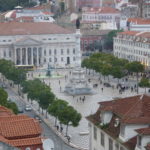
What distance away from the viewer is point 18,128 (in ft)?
82.9

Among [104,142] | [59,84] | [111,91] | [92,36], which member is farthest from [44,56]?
[104,142]

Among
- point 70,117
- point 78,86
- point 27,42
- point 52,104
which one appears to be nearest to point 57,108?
point 52,104

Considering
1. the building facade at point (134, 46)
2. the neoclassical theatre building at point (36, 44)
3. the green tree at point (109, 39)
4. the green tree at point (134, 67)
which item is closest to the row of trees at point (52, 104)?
the green tree at point (134, 67)

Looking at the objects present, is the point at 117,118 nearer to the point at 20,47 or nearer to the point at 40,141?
the point at 40,141

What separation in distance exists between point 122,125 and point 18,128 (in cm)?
446

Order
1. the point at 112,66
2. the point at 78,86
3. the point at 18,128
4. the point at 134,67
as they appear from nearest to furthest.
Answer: the point at 18,128, the point at 78,86, the point at 112,66, the point at 134,67

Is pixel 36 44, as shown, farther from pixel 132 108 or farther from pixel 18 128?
pixel 132 108

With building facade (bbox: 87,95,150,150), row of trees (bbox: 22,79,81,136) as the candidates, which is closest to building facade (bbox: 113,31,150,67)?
row of trees (bbox: 22,79,81,136)

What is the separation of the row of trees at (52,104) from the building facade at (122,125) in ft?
52.4

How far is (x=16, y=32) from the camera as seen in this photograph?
109m

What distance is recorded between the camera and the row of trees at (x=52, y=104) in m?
45.2

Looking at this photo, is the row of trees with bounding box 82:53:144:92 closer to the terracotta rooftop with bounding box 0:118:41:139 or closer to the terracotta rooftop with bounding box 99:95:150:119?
the terracotta rooftop with bounding box 99:95:150:119

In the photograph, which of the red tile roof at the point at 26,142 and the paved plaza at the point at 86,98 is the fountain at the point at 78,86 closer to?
the paved plaza at the point at 86,98

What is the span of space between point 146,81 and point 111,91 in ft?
15.5
